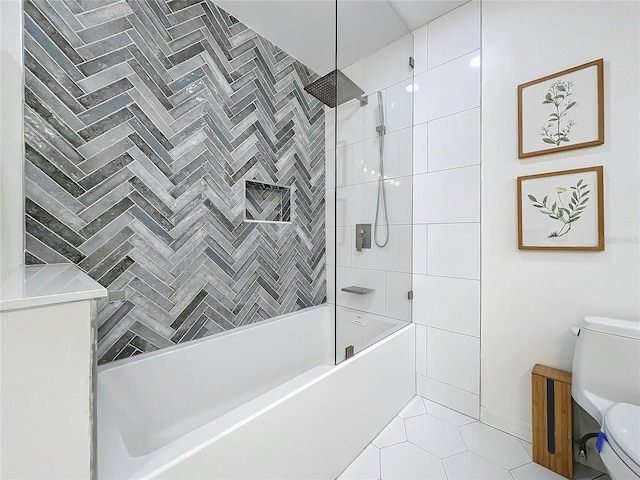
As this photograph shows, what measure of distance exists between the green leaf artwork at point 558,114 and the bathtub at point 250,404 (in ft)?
4.71

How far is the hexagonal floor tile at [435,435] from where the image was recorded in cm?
151

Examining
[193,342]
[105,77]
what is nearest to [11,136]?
[105,77]

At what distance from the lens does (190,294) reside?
166 cm

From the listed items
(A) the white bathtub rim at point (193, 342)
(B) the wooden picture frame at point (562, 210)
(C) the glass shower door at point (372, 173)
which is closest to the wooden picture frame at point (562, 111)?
(B) the wooden picture frame at point (562, 210)

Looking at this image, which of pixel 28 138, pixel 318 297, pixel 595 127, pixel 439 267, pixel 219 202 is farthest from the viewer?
pixel 318 297

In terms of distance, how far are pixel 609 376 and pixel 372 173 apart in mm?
1543

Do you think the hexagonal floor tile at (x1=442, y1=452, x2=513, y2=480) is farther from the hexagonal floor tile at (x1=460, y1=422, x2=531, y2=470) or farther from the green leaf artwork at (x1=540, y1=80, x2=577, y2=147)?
the green leaf artwork at (x1=540, y1=80, x2=577, y2=147)

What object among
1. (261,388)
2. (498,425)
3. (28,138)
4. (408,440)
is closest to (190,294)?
(261,388)

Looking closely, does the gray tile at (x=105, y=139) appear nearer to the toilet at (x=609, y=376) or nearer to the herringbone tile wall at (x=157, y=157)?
the herringbone tile wall at (x=157, y=157)

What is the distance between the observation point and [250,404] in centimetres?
107

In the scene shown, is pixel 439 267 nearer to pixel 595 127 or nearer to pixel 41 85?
pixel 595 127

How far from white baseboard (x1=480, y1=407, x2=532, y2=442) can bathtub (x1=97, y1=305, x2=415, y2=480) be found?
468mm

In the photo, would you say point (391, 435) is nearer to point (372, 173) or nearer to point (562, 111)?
point (372, 173)

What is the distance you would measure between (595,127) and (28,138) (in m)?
2.62
